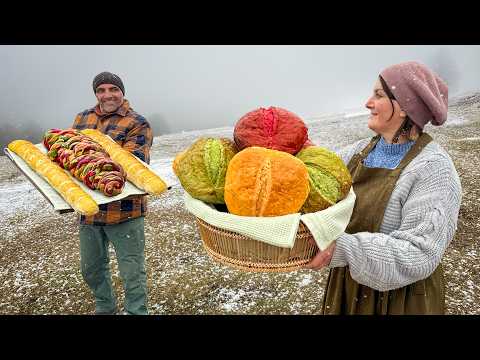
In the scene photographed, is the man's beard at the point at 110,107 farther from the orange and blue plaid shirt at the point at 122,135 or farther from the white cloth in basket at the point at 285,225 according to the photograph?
the white cloth in basket at the point at 285,225

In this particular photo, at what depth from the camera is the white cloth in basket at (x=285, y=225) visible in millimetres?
1538

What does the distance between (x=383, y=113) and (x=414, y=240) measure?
80 centimetres

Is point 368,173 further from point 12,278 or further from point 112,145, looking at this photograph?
point 12,278

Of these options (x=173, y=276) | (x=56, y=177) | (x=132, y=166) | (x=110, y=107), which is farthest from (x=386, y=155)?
(x=173, y=276)

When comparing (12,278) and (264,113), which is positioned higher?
(264,113)

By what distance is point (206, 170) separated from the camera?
1.91 m

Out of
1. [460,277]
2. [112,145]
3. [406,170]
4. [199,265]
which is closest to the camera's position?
[406,170]

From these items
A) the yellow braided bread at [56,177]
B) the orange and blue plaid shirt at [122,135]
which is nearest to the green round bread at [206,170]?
the yellow braided bread at [56,177]

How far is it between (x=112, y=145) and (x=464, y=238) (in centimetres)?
636

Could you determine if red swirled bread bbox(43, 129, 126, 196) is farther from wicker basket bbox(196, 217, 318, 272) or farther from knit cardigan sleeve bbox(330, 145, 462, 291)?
knit cardigan sleeve bbox(330, 145, 462, 291)

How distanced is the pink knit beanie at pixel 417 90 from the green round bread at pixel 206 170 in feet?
3.40

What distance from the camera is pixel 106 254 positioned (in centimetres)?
373

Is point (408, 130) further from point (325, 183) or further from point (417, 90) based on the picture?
point (325, 183)

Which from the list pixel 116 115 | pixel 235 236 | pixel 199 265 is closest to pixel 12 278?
pixel 199 265
